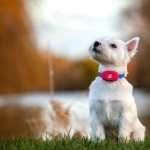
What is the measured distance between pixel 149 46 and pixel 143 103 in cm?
353

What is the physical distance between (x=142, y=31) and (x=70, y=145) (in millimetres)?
13760

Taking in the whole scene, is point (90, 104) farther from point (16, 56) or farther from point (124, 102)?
point (16, 56)

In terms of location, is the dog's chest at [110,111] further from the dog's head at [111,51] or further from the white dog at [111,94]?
the dog's head at [111,51]

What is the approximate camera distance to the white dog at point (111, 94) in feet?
19.3

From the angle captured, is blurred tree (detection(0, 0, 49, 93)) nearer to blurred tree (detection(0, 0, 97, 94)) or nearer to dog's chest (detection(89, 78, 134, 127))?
blurred tree (detection(0, 0, 97, 94))

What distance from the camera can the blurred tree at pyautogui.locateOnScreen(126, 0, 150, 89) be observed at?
1912cm

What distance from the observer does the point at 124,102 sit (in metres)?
5.89

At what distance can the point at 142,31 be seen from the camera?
19.1m

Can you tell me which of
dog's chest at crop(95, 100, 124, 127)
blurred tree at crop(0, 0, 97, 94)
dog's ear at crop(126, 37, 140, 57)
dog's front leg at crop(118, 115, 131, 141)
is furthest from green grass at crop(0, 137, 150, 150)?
blurred tree at crop(0, 0, 97, 94)

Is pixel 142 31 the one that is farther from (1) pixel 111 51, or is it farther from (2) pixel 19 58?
(1) pixel 111 51

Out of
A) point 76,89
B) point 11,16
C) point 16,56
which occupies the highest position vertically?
point 11,16

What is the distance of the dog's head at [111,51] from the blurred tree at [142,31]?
37.6 feet

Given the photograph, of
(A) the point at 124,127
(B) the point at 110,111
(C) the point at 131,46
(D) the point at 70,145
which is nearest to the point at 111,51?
(C) the point at 131,46

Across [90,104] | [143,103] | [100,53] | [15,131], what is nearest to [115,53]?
[100,53]
